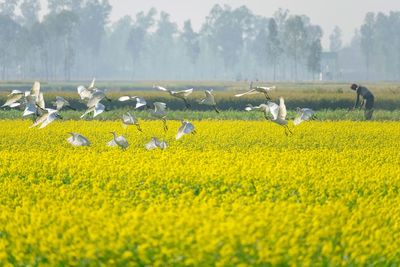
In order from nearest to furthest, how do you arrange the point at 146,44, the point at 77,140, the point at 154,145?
the point at 154,145, the point at 77,140, the point at 146,44

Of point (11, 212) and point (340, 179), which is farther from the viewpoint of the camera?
point (340, 179)

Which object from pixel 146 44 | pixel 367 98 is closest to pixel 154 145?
pixel 367 98

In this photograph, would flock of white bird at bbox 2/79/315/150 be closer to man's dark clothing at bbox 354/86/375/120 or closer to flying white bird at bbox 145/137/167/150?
flying white bird at bbox 145/137/167/150

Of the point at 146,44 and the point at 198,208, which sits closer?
the point at 198,208

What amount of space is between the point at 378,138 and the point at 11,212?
12.7 meters

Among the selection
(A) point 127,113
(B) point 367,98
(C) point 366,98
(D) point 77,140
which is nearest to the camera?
(D) point 77,140

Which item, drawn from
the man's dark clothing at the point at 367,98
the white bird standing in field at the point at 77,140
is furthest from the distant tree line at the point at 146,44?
the white bird standing in field at the point at 77,140

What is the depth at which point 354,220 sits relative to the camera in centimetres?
801

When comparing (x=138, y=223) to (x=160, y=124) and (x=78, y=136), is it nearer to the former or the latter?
(x=78, y=136)

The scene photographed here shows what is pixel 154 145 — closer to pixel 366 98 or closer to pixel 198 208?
pixel 198 208

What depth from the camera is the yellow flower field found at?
22.3 feet

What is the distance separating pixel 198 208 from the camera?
27.0 ft

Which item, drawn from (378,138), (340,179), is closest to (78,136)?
(340,179)

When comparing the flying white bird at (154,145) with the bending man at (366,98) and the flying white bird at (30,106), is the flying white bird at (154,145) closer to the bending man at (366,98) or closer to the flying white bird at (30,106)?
the flying white bird at (30,106)
